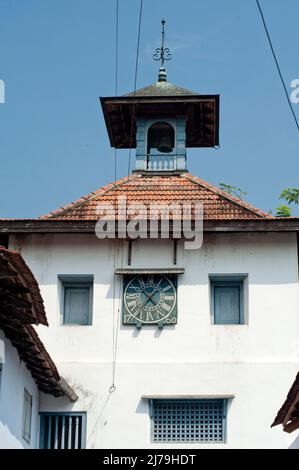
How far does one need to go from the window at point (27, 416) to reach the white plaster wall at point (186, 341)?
1.14m

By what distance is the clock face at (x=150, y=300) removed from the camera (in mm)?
19264

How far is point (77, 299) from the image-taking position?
1977 centimetres

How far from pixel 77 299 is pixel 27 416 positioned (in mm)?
3059

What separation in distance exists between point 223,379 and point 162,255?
2.42 m

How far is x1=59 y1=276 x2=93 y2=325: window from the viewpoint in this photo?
19594 millimetres

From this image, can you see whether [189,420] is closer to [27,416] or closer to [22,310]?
[27,416]

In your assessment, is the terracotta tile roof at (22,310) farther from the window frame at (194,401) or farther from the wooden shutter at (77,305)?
the wooden shutter at (77,305)

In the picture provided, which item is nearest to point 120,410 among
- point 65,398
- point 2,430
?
point 65,398

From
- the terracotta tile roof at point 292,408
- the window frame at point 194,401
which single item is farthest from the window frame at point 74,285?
the terracotta tile roof at point 292,408

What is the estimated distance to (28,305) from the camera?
44.2 ft

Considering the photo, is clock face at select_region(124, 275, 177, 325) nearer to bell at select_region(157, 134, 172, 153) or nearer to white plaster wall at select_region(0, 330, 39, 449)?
white plaster wall at select_region(0, 330, 39, 449)

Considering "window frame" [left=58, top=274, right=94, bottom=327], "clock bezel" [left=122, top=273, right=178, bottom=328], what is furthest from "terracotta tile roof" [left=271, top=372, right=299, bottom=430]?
"window frame" [left=58, top=274, right=94, bottom=327]

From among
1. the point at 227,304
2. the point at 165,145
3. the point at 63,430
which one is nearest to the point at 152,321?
the point at 227,304
